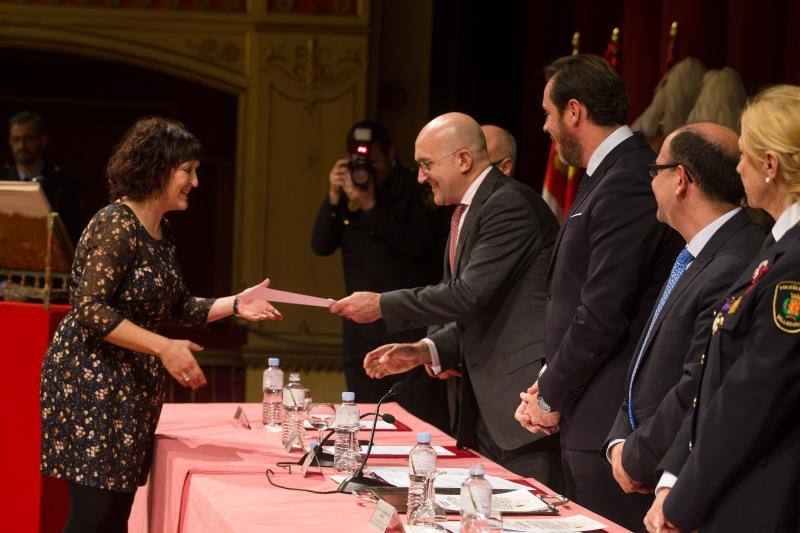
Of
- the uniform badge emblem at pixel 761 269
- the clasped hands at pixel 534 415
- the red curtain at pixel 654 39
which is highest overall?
the red curtain at pixel 654 39

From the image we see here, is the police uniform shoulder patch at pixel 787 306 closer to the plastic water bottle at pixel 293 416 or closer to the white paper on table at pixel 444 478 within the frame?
the white paper on table at pixel 444 478

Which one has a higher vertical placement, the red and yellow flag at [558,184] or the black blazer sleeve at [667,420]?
the red and yellow flag at [558,184]

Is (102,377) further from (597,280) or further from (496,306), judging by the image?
(597,280)

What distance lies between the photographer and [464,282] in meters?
3.05

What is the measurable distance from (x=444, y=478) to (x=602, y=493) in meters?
0.41

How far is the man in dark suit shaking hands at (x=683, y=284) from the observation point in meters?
2.12

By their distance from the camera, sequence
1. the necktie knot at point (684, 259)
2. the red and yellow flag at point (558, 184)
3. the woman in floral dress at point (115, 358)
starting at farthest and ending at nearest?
the red and yellow flag at point (558, 184) < the woman in floral dress at point (115, 358) < the necktie knot at point (684, 259)

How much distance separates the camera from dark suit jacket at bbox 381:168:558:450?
3.01m

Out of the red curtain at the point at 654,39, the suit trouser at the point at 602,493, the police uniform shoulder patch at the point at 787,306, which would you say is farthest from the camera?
the red curtain at the point at 654,39

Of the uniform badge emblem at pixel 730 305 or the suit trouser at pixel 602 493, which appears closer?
the uniform badge emblem at pixel 730 305

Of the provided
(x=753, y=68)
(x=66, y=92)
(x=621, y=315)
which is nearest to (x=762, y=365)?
(x=621, y=315)

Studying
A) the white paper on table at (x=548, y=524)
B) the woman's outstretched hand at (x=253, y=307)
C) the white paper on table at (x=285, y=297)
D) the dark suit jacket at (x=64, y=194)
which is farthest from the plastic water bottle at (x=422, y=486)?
the dark suit jacket at (x=64, y=194)

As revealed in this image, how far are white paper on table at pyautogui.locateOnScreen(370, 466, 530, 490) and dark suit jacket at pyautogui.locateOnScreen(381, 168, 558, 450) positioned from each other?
1.51 feet

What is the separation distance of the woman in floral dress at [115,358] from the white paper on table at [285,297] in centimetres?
30
